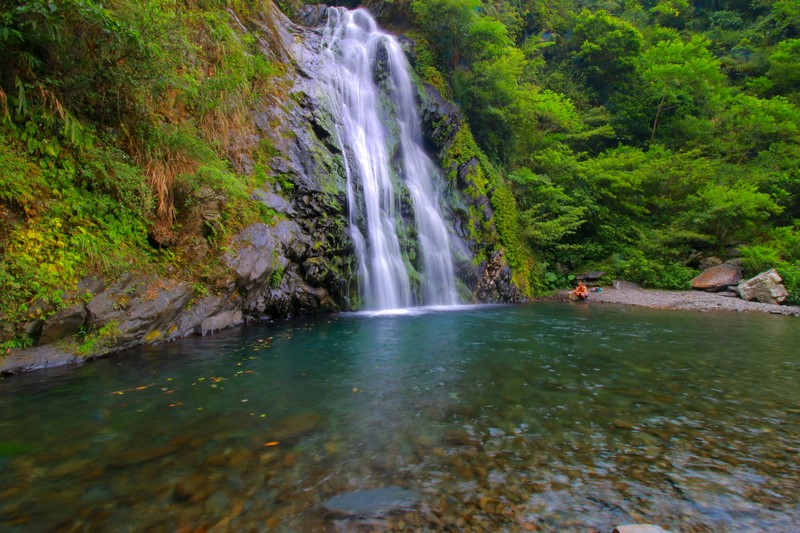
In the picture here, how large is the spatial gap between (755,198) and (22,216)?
862 inches

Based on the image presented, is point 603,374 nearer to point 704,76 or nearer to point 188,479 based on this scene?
point 188,479

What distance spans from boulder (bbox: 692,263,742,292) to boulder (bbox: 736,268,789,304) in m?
1.09

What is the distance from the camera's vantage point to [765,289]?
13.2 m

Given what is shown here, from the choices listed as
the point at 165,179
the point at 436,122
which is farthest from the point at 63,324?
the point at 436,122

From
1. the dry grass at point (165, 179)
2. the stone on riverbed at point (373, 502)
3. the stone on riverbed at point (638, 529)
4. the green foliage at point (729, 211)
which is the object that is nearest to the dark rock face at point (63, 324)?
the dry grass at point (165, 179)

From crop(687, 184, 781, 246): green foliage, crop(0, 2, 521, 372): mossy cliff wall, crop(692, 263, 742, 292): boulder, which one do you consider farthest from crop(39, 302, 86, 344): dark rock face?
crop(687, 184, 781, 246): green foliage

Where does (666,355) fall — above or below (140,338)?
below

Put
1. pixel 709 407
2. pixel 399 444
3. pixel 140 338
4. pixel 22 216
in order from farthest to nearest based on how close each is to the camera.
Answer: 1. pixel 140 338
2. pixel 22 216
3. pixel 709 407
4. pixel 399 444

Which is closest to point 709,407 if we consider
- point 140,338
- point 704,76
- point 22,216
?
point 140,338

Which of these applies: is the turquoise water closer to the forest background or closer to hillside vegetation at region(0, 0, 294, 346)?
hillside vegetation at region(0, 0, 294, 346)

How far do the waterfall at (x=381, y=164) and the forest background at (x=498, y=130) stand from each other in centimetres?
228

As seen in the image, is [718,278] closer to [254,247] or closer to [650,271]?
[650,271]

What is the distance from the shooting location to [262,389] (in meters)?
4.47

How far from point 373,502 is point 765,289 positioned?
16.8m
